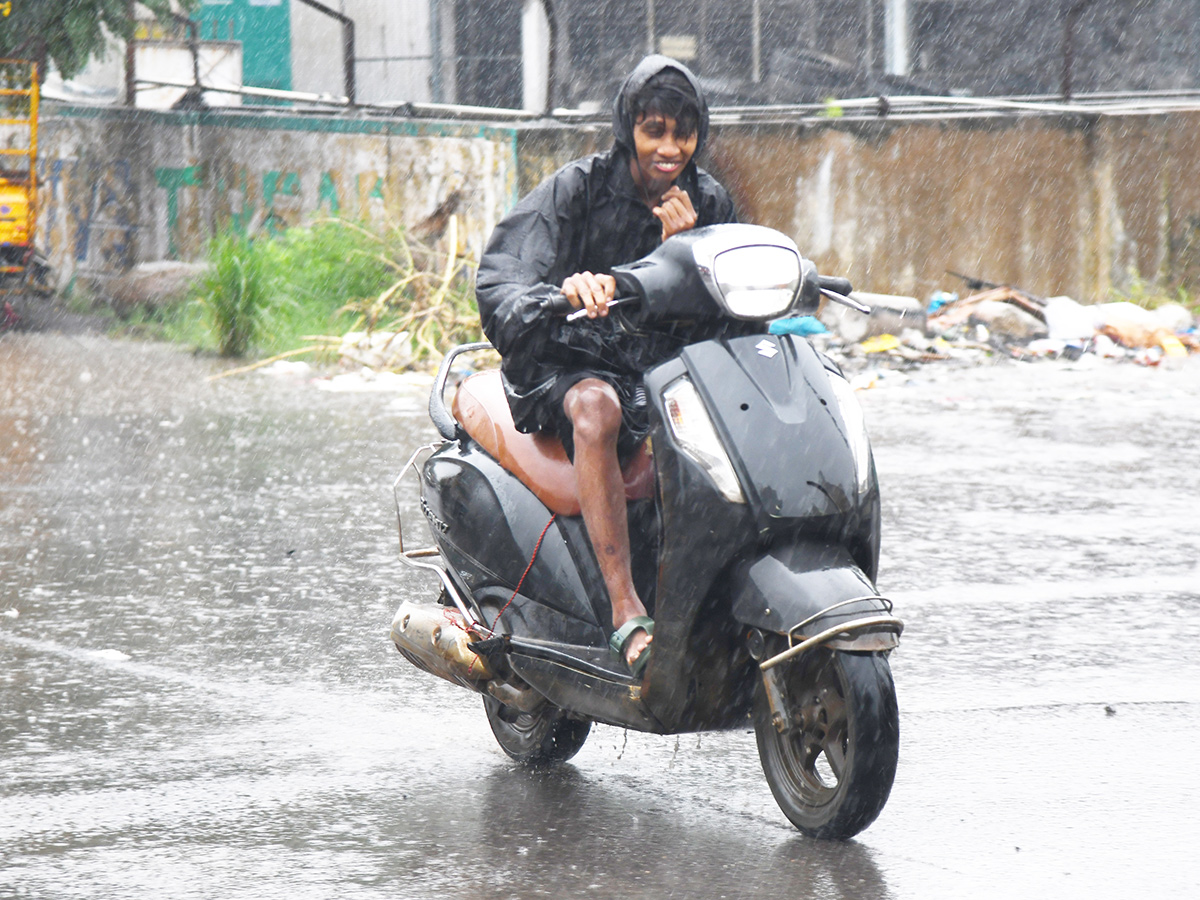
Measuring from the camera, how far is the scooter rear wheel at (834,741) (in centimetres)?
367

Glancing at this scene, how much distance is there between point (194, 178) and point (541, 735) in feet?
50.1

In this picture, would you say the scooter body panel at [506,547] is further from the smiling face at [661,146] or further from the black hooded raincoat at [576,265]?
the smiling face at [661,146]

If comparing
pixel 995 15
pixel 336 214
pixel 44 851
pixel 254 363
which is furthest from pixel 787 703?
pixel 995 15

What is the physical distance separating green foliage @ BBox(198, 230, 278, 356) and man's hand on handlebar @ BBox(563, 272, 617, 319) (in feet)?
35.5

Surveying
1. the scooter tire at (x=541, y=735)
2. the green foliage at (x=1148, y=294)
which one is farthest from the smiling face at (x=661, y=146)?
the green foliage at (x=1148, y=294)


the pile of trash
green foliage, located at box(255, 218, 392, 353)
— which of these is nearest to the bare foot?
the pile of trash

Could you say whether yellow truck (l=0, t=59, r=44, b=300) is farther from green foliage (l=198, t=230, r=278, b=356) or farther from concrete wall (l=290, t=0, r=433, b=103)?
concrete wall (l=290, t=0, r=433, b=103)

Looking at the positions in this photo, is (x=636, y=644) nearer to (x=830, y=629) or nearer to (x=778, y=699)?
(x=778, y=699)

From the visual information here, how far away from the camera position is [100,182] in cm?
1908

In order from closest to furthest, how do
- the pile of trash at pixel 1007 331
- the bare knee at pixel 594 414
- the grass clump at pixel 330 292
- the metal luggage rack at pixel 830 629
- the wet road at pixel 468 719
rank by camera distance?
1. the metal luggage rack at pixel 830 629
2. the wet road at pixel 468 719
3. the bare knee at pixel 594 414
4. the pile of trash at pixel 1007 331
5. the grass clump at pixel 330 292

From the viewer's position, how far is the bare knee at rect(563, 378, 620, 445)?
13.5 ft

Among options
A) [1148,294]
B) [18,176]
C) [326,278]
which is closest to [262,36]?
[18,176]

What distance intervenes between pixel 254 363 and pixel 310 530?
257 inches

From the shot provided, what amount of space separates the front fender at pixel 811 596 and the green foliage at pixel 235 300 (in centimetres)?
1117
